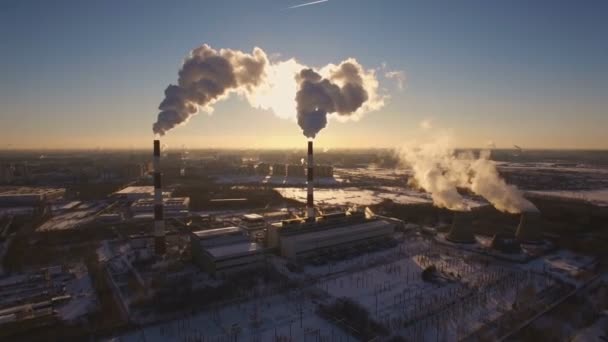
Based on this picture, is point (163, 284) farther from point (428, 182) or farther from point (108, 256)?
point (428, 182)

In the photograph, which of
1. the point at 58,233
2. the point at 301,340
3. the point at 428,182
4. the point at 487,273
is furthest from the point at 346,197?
the point at 301,340

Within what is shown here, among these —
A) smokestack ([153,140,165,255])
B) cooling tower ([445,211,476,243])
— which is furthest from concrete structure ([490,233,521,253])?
smokestack ([153,140,165,255])

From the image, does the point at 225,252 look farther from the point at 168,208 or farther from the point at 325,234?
the point at 168,208

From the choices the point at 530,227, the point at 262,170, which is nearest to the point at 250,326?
the point at 530,227

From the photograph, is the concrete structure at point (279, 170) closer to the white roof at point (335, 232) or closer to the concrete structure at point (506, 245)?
the white roof at point (335, 232)

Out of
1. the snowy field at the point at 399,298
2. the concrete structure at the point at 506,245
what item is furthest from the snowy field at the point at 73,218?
the concrete structure at the point at 506,245

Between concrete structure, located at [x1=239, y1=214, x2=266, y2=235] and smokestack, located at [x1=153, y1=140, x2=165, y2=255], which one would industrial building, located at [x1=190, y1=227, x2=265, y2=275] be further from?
concrete structure, located at [x1=239, y1=214, x2=266, y2=235]

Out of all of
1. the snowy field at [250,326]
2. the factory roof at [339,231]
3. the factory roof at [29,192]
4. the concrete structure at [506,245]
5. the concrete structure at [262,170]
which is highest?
the concrete structure at [262,170]
